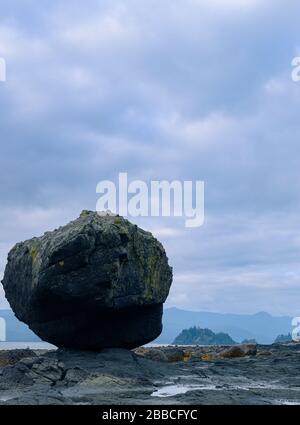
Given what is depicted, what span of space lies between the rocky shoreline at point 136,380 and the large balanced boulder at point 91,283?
4.32ft

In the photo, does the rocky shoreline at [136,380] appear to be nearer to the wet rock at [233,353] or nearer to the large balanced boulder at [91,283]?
the large balanced boulder at [91,283]

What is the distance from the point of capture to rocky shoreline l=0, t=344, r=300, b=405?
1803cm

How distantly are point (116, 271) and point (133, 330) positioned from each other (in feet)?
13.9

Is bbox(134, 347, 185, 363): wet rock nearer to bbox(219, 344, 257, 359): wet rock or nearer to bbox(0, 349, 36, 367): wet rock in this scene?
bbox(219, 344, 257, 359): wet rock

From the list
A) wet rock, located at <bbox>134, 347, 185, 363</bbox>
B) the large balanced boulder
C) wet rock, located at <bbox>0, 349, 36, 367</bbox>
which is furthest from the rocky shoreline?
the large balanced boulder

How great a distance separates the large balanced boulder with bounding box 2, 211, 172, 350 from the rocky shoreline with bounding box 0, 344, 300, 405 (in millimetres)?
1317

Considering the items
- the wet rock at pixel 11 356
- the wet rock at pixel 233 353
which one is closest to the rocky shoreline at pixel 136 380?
the wet rock at pixel 11 356

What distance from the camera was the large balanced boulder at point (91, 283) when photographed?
25.5 metres

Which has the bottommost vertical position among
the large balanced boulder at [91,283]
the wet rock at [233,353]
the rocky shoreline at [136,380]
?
the rocky shoreline at [136,380]

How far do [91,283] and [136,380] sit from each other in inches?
202

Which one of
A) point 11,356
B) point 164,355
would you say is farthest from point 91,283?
point 164,355

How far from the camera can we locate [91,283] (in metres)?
25.7

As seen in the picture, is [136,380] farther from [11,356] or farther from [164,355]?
[164,355]
